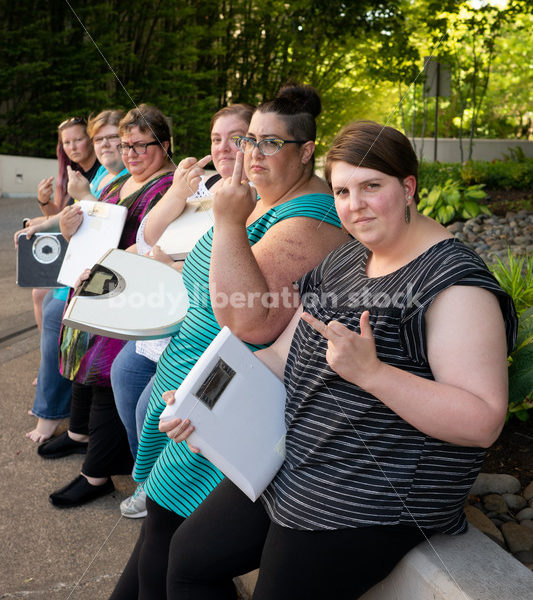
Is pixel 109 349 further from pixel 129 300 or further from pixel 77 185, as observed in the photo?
pixel 77 185

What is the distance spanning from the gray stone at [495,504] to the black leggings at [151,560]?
1.16 meters

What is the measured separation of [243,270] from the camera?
2.00 meters

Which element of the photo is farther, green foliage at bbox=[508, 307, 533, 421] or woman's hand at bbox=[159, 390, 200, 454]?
green foliage at bbox=[508, 307, 533, 421]

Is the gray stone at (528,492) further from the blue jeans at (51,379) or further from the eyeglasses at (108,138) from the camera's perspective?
the eyeglasses at (108,138)

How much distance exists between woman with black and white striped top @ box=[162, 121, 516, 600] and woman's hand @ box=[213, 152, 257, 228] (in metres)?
0.30

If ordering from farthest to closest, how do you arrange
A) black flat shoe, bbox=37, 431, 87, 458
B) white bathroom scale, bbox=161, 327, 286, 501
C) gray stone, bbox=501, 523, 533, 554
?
black flat shoe, bbox=37, 431, 87, 458 → gray stone, bbox=501, 523, 533, 554 → white bathroom scale, bbox=161, 327, 286, 501

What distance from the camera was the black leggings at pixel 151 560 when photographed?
7.02 feet

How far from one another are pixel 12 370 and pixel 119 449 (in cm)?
188

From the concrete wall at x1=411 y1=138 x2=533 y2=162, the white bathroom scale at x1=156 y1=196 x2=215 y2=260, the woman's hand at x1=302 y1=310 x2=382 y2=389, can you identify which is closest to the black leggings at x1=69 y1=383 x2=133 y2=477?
the white bathroom scale at x1=156 y1=196 x2=215 y2=260

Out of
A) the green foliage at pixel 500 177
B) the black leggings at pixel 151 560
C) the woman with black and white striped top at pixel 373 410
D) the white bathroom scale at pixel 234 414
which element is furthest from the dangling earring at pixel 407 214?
the green foliage at pixel 500 177

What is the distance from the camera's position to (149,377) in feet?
9.76

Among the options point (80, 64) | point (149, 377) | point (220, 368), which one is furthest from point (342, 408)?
point (80, 64)

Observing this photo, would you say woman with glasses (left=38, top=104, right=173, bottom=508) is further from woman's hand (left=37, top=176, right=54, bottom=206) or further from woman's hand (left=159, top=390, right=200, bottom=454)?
woman's hand (left=159, top=390, right=200, bottom=454)

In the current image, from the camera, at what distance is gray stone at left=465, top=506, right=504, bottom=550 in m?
2.28
